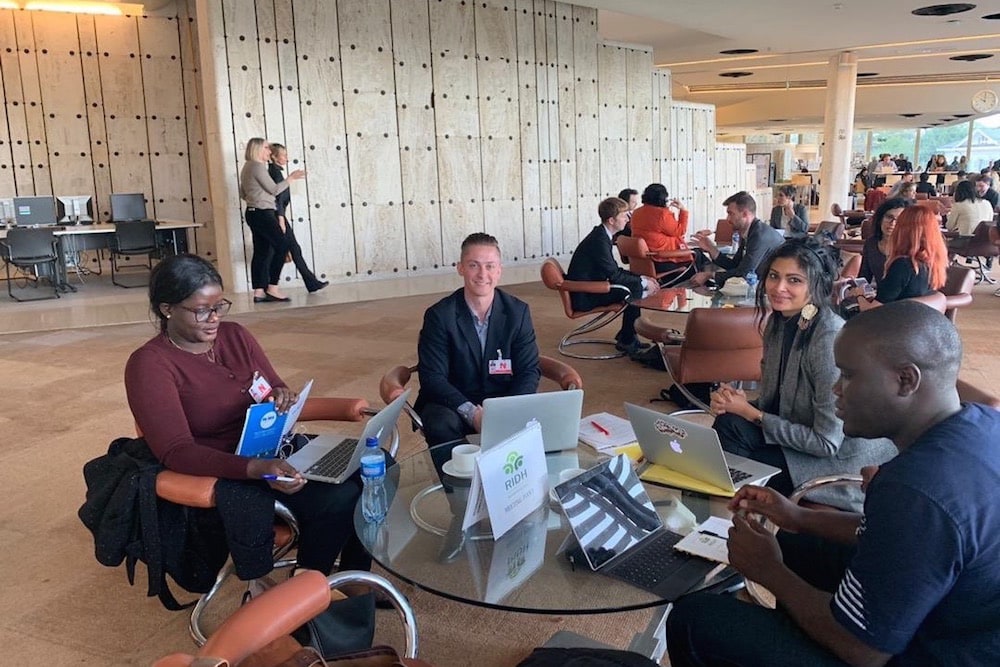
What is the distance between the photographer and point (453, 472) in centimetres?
227

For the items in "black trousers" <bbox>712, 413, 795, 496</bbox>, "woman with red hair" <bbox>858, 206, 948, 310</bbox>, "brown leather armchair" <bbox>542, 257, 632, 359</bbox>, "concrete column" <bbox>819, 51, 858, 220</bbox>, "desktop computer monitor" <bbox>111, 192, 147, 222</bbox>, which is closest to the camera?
"black trousers" <bbox>712, 413, 795, 496</bbox>

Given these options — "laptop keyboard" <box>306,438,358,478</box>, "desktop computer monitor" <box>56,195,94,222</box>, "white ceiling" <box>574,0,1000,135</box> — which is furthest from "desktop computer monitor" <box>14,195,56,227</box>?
"laptop keyboard" <box>306,438,358,478</box>

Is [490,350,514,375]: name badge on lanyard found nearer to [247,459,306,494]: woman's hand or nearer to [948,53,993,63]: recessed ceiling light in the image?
[247,459,306,494]: woman's hand

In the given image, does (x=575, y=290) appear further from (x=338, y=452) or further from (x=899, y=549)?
(x=899, y=549)

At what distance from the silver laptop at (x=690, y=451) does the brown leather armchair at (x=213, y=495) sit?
A: 106 cm

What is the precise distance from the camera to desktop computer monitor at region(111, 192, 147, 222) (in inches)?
396

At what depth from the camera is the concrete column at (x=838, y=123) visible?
1439cm

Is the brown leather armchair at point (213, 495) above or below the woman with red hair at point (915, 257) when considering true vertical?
below

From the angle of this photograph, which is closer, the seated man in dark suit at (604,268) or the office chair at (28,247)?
the seated man in dark suit at (604,268)

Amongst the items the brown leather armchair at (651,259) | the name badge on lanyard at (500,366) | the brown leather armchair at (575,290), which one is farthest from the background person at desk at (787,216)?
the name badge on lanyard at (500,366)

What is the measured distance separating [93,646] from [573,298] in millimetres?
3990

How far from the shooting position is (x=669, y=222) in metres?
7.31

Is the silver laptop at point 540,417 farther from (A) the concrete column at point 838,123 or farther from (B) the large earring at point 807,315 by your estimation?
(A) the concrete column at point 838,123

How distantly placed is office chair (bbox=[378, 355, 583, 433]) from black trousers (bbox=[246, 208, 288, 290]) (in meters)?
5.42
